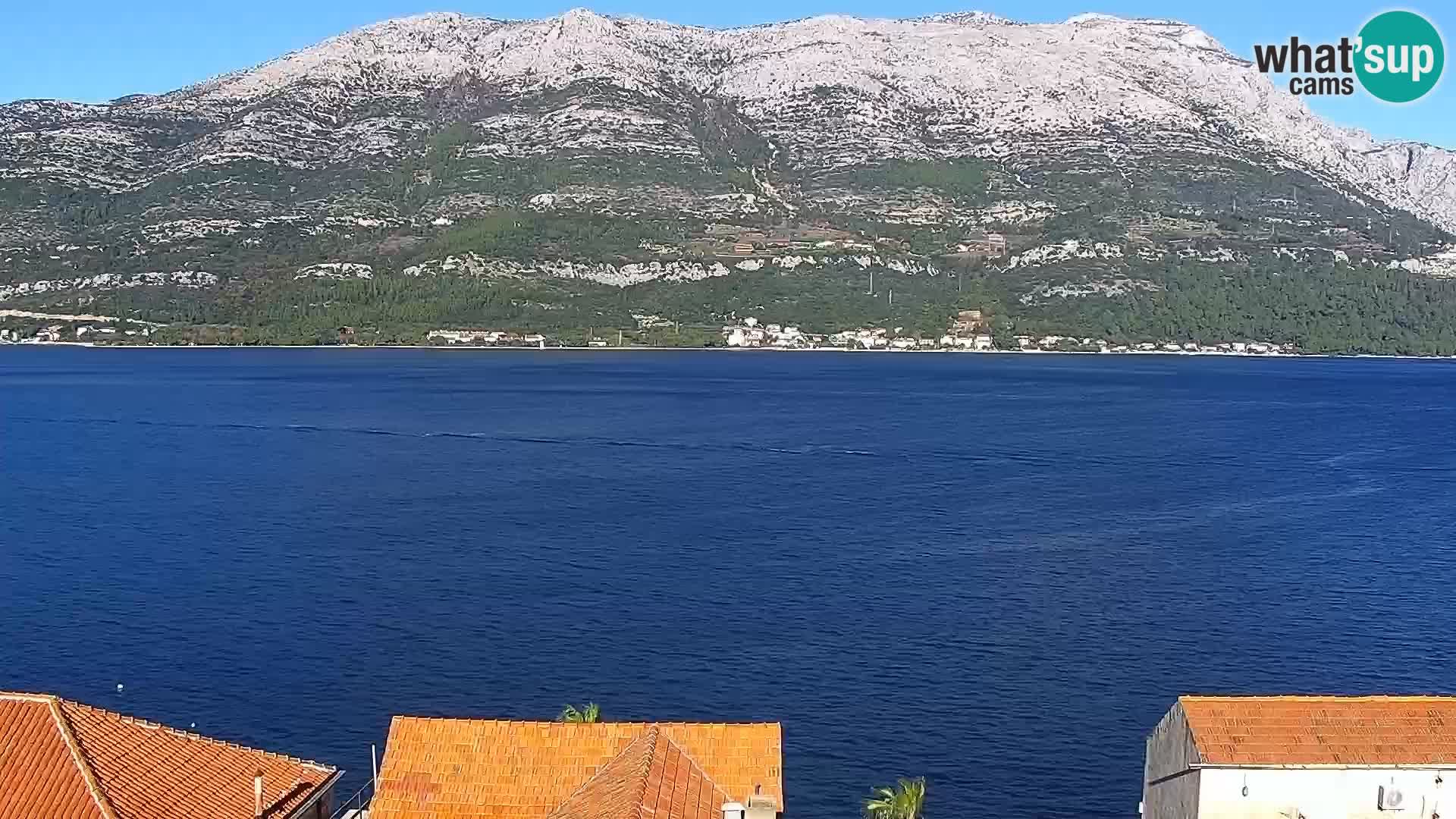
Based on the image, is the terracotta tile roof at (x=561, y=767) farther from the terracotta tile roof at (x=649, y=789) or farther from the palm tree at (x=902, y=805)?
the palm tree at (x=902, y=805)

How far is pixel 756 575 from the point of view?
47844mm

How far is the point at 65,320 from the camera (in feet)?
643

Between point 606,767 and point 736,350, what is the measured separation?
6986 inches

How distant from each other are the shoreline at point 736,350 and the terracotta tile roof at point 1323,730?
17196 centimetres

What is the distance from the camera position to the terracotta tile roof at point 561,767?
17500 millimetres

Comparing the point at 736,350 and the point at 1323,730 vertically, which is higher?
the point at 736,350

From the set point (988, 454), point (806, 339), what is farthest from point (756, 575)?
point (806, 339)

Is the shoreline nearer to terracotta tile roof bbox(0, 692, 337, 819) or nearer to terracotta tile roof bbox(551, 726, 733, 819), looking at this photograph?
terracotta tile roof bbox(0, 692, 337, 819)

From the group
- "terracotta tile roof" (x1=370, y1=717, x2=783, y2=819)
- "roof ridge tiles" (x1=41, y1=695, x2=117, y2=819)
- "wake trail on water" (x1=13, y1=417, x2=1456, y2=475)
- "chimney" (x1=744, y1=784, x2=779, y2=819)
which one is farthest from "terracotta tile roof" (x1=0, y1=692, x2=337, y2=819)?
"wake trail on water" (x1=13, y1=417, x2=1456, y2=475)

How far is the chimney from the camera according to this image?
17.1 m

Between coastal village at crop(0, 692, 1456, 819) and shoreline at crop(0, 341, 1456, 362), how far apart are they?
558 feet

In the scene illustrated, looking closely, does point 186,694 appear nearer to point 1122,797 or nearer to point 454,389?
point 1122,797

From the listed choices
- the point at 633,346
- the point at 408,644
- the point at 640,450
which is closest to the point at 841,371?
the point at 633,346

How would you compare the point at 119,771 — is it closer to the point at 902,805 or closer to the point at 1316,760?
the point at 902,805
